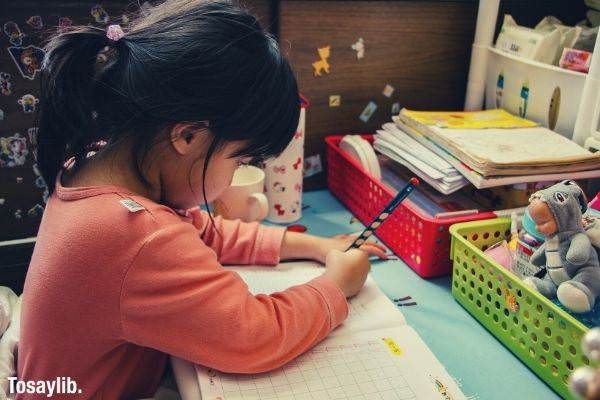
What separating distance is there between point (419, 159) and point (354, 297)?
1.00 ft

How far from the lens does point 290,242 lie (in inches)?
34.5

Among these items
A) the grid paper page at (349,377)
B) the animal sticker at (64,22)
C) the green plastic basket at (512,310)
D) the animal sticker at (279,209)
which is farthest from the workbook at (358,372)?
the animal sticker at (64,22)

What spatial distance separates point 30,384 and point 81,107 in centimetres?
31

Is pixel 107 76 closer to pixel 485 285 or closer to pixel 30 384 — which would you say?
pixel 30 384

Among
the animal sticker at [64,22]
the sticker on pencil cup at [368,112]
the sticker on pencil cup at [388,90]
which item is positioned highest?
the animal sticker at [64,22]

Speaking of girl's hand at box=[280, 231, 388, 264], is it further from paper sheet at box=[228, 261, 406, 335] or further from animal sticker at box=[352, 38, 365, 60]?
animal sticker at box=[352, 38, 365, 60]

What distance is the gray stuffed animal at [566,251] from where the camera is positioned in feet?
2.08

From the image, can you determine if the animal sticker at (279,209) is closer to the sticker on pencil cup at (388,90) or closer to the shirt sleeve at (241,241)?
the shirt sleeve at (241,241)

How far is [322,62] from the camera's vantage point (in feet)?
3.69

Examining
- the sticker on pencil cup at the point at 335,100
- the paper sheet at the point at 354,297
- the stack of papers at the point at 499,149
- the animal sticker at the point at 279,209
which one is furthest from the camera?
the sticker on pencil cup at the point at 335,100

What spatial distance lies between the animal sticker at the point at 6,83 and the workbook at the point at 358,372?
612 mm

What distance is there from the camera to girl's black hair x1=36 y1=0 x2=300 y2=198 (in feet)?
1.86

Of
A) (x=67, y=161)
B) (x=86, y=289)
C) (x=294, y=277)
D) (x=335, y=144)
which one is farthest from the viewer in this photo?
(x=335, y=144)

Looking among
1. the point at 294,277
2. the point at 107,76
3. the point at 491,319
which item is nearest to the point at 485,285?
the point at 491,319
